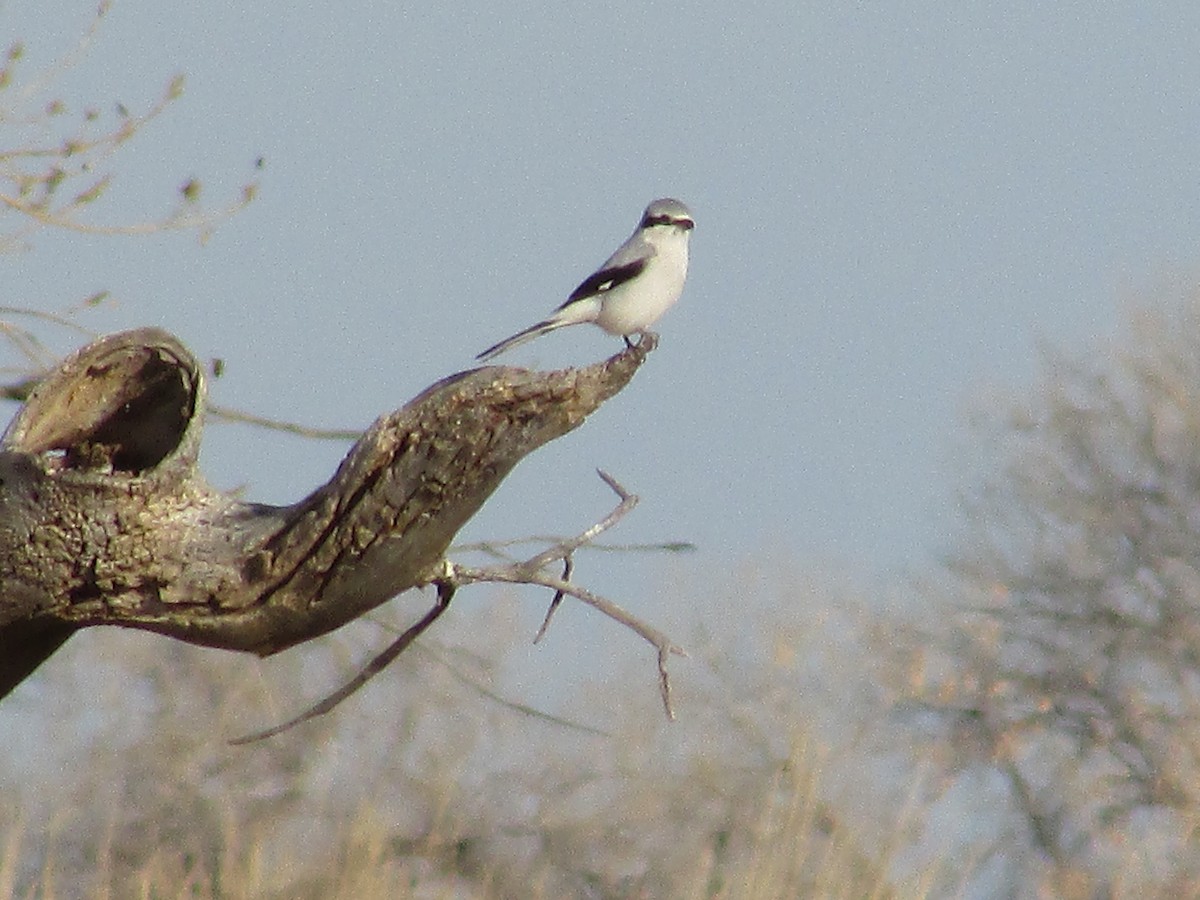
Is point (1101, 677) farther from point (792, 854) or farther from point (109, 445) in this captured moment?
point (109, 445)

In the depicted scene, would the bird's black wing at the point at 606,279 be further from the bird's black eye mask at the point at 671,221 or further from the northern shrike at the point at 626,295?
the bird's black eye mask at the point at 671,221

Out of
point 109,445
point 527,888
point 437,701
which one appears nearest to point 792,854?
point 109,445

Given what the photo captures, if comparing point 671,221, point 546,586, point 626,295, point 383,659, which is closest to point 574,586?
point 546,586

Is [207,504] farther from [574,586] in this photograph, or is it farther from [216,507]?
[574,586]

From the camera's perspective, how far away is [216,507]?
2896 millimetres

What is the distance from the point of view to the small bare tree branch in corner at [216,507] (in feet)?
8.83

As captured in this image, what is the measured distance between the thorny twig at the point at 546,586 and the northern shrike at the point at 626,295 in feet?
6.06

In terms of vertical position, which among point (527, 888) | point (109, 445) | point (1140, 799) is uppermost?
point (109, 445)

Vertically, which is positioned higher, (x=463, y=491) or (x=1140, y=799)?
(x=463, y=491)

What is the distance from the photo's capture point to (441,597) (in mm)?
3027

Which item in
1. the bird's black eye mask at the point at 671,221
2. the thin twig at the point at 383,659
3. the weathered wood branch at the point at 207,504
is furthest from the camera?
the bird's black eye mask at the point at 671,221

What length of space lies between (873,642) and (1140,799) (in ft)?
11.7

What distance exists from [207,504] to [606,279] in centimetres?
229

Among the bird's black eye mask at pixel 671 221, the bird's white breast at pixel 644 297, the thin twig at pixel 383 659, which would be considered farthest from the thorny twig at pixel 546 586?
the bird's black eye mask at pixel 671 221
